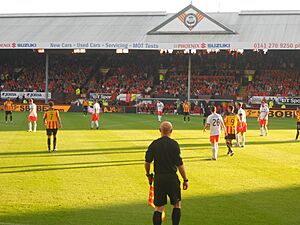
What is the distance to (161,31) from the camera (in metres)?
53.7

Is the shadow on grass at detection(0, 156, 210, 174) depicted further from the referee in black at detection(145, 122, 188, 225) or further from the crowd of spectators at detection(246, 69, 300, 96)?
the crowd of spectators at detection(246, 69, 300, 96)

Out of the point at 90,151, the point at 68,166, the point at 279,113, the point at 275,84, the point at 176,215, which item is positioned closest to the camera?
the point at 176,215

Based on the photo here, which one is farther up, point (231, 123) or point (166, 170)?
point (231, 123)

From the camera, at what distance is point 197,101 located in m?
52.0

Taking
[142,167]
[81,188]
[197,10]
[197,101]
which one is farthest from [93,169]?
[197,10]

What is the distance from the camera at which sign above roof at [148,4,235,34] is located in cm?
5306

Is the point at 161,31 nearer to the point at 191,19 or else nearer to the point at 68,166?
the point at 191,19

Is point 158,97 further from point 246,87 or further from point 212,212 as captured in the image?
point 212,212

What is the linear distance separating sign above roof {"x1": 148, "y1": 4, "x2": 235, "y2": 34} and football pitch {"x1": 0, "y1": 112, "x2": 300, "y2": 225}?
30.8 meters

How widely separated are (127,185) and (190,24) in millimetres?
41695

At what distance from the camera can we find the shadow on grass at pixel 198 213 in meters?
10.4

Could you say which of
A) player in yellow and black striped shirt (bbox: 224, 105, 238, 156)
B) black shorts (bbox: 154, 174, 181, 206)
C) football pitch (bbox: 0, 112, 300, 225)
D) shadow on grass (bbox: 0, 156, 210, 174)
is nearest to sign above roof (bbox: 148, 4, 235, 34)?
football pitch (bbox: 0, 112, 300, 225)

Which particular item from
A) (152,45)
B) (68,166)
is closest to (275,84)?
(152,45)

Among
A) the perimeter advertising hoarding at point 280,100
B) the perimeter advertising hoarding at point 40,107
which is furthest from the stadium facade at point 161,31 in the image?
the perimeter advertising hoarding at point 40,107
